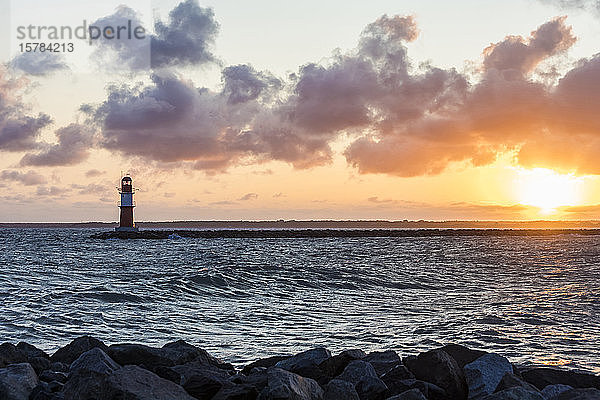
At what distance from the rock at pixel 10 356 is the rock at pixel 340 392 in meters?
3.73

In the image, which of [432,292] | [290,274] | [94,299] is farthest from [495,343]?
[290,274]

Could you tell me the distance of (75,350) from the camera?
7801 millimetres

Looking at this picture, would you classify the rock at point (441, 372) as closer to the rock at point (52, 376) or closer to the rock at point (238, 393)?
the rock at point (238, 393)

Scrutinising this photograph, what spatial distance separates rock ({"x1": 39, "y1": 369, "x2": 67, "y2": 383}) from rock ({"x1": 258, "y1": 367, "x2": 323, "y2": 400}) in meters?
2.38

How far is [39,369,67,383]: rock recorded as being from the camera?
6473 mm

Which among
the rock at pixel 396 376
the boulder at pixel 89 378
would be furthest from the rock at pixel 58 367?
the rock at pixel 396 376

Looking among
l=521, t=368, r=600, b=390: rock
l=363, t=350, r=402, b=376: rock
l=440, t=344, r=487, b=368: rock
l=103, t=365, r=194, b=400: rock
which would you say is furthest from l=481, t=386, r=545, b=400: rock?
l=103, t=365, r=194, b=400: rock

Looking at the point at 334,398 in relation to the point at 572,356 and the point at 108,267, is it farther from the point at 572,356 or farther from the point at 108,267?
the point at 108,267

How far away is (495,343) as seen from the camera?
34.2ft

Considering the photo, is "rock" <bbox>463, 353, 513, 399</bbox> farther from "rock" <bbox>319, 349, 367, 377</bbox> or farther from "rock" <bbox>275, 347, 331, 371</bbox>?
"rock" <bbox>275, 347, 331, 371</bbox>

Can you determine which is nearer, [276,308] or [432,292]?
[276,308]

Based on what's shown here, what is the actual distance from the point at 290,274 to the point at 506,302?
9712 millimetres

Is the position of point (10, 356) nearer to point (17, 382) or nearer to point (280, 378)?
point (17, 382)

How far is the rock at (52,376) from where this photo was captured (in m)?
6.47
